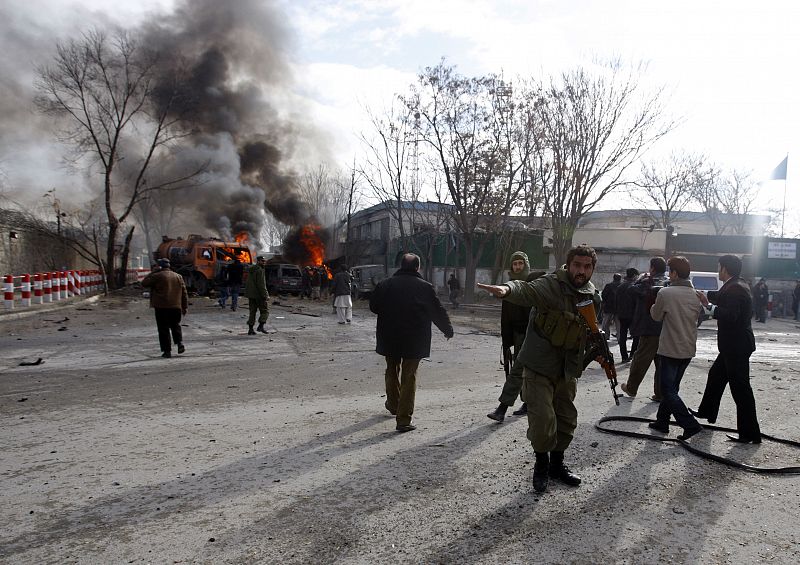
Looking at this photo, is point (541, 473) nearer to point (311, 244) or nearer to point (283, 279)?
point (283, 279)

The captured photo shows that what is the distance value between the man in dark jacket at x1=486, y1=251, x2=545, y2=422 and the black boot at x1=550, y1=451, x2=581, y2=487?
4.08 ft

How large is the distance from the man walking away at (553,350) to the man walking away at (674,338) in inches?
69.9

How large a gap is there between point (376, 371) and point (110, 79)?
2320cm

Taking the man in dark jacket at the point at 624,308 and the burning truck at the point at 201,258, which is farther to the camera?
the burning truck at the point at 201,258

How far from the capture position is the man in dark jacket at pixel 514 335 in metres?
5.51

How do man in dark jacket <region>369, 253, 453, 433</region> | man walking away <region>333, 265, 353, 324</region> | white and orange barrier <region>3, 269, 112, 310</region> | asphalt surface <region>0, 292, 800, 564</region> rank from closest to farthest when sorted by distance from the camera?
asphalt surface <region>0, 292, 800, 564</region> < man in dark jacket <region>369, 253, 453, 433</region> < white and orange barrier <region>3, 269, 112, 310</region> < man walking away <region>333, 265, 353, 324</region>

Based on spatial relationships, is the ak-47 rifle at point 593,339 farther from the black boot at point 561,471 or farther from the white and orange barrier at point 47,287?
the white and orange barrier at point 47,287

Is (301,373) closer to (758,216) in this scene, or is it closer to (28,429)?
(28,429)

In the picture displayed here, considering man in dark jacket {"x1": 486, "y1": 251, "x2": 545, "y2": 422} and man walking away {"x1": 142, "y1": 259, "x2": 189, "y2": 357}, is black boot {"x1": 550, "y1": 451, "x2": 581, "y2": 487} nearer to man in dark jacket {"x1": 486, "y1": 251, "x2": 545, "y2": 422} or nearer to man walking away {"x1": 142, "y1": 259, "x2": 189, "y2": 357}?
man in dark jacket {"x1": 486, "y1": 251, "x2": 545, "y2": 422}

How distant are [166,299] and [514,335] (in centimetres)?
595

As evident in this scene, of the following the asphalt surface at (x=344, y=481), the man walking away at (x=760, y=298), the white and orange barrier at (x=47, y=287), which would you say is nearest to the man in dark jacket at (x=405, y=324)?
the asphalt surface at (x=344, y=481)

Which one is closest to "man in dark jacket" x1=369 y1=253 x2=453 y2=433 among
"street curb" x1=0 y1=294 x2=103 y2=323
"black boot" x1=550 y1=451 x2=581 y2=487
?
"black boot" x1=550 y1=451 x2=581 y2=487

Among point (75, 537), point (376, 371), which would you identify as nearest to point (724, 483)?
point (75, 537)

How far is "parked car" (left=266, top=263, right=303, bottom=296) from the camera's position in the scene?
26703mm
